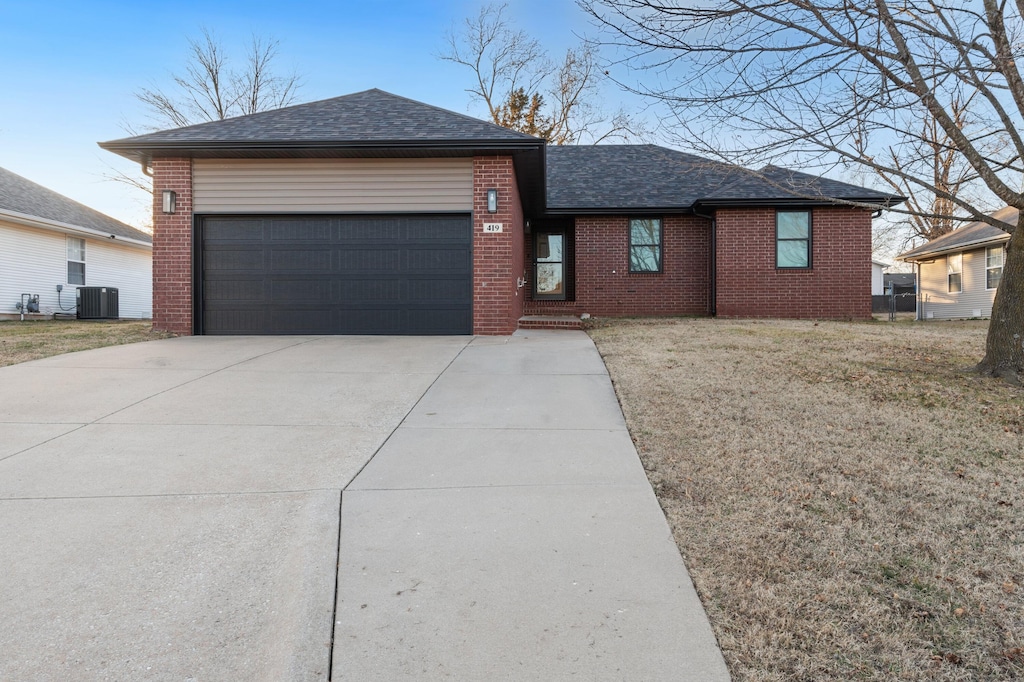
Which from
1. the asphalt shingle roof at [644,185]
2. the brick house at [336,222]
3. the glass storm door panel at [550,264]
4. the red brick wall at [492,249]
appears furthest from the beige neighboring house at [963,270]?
the red brick wall at [492,249]

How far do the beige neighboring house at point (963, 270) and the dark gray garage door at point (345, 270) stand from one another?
690 inches

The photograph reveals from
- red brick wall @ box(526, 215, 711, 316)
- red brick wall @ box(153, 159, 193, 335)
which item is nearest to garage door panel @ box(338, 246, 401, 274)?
red brick wall @ box(153, 159, 193, 335)

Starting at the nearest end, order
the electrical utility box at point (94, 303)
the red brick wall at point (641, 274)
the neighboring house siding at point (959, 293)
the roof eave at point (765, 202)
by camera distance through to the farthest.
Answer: the roof eave at point (765, 202)
the red brick wall at point (641, 274)
the electrical utility box at point (94, 303)
the neighboring house siding at point (959, 293)

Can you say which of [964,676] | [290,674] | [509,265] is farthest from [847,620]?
[509,265]

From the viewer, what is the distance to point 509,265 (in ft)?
34.3

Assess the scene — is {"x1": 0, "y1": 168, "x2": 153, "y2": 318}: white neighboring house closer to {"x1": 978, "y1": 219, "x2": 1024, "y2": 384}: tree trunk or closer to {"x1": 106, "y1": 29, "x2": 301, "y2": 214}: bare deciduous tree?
{"x1": 106, "y1": 29, "x2": 301, "y2": 214}: bare deciduous tree

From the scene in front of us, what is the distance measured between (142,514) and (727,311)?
14.1 meters

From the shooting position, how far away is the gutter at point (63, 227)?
52.2 ft

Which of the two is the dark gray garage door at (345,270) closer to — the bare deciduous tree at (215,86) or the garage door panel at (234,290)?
the garage door panel at (234,290)

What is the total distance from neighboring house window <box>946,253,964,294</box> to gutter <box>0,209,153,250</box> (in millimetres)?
30088

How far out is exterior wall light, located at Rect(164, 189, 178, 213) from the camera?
10.2 metres

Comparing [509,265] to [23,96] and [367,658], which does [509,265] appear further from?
[23,96]

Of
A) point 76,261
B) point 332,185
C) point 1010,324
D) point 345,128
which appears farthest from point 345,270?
point 76,261

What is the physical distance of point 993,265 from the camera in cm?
1972
